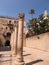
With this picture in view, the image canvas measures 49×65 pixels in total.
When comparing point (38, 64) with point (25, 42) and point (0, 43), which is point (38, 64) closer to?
point (25, 42)

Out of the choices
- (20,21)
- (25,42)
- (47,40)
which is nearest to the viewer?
(20,21)

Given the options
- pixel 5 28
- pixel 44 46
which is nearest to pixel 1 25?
pixel 5 28

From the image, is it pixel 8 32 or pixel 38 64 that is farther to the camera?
pixel 8 32

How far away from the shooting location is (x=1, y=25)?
47375 millimetres

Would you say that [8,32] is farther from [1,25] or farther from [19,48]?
[19,48]

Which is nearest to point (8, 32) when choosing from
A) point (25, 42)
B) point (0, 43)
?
point (0, 43)

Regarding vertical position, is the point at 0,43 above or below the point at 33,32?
below

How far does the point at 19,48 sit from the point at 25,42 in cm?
2792

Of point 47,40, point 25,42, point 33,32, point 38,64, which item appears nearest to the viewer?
point 38,64

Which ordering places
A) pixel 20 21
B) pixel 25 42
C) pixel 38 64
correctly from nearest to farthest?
1. pixel 38 64
2. pixel 20 21
3. pixel 25 42

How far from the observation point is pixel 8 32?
156 ft

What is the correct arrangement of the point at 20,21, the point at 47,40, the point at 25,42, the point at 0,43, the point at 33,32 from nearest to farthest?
the point at 20,21 < the point at 47,40 < the point at 25,42 < the point at 33,32 < the point at 0,43

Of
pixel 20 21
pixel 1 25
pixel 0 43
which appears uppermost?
pixel 1 25

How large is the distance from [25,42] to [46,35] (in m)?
17.6
